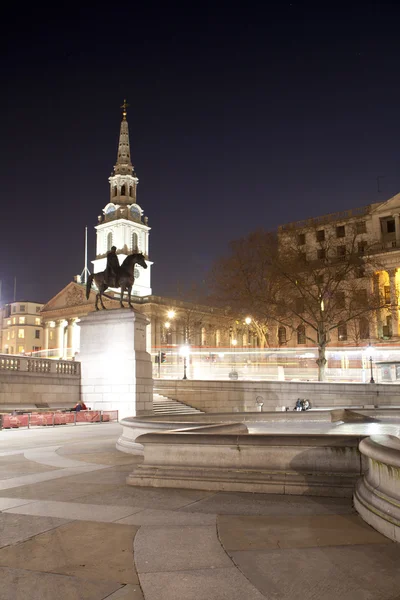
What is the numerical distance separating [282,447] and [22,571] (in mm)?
4150

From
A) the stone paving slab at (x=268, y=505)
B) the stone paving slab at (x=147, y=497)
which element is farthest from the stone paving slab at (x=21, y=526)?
the stone paving slab at (x=268, y=505)

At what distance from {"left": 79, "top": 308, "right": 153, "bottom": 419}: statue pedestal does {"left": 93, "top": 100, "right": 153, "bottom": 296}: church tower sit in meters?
94.3

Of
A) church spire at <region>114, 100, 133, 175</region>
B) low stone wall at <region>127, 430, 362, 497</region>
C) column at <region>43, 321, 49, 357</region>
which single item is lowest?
low stone wall at <region>127, 430, 362, 497</region>

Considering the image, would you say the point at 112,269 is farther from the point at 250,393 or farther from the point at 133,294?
the point at 133,294

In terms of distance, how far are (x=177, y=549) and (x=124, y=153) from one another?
13181cm

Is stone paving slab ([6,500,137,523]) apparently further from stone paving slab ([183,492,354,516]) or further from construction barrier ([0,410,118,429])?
construction barrier ([0,410,118,429])

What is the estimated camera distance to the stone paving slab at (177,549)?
493 centimetres

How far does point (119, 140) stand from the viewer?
433 feet

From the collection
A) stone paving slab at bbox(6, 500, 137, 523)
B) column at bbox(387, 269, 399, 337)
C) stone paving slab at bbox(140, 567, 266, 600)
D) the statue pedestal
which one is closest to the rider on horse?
the statue pedestal

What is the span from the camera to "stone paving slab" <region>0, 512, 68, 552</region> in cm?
592

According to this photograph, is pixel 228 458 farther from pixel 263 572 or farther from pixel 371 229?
pixel 371 229

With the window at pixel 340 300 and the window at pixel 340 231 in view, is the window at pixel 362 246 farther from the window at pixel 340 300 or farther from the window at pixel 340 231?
the window at pixel 340 300

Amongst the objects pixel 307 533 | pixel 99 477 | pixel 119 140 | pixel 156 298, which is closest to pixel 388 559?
pixel 307 533

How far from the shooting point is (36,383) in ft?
88.0
